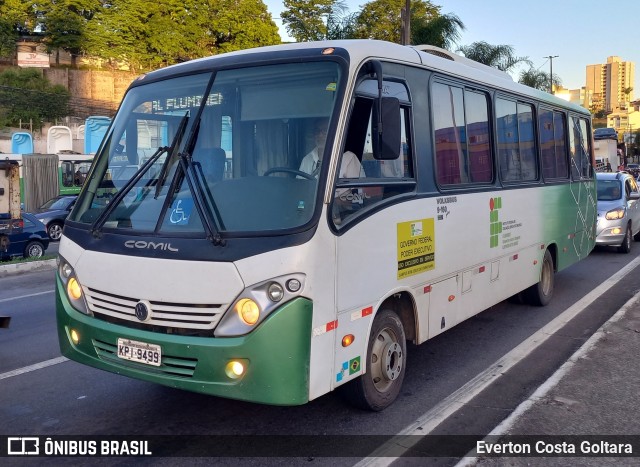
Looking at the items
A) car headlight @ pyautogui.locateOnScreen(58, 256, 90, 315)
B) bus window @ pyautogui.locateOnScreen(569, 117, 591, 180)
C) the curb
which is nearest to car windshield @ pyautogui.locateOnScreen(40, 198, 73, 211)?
the curb

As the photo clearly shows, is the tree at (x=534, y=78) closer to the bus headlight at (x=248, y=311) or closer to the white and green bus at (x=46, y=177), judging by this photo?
the white and green bus at (x=46, y=177)

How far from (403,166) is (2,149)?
41822 millimetres

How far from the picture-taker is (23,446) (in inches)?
178

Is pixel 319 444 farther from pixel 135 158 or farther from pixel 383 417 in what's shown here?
pixel 135 158

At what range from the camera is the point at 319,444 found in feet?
14.9

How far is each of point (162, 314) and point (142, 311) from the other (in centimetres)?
Answer: 16

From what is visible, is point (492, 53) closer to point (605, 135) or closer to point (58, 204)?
point (605, 135)

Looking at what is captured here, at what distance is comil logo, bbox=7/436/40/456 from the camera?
4426 mm

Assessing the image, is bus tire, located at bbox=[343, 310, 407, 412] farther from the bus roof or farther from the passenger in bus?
the bus roof

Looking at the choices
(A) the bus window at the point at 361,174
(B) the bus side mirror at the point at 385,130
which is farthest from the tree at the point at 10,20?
(B) the bus side mirror at the point at 385,130

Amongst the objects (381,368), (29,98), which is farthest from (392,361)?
(29,98)

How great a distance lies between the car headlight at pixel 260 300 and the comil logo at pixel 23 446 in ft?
5.60

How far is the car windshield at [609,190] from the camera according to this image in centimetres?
1541

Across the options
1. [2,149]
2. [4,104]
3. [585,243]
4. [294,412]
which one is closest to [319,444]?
[294,412]
